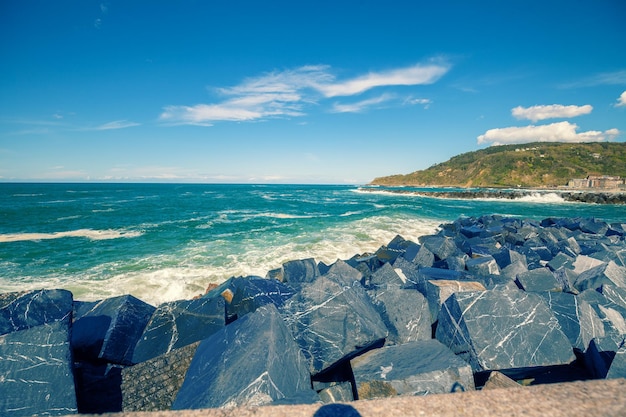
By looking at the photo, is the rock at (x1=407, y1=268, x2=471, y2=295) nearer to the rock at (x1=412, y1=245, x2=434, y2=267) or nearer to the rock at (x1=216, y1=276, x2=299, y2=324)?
the rock at (x1=412, y1=245, x2=434, y2=267)

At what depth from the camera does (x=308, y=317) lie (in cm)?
363

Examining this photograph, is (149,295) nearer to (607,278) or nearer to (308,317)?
(308,317)

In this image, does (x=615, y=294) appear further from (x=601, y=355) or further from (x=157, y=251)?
(x=157, y=251)

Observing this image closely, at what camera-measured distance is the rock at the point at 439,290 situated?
4.47 meters

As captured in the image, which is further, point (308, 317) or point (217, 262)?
point (217, 262)

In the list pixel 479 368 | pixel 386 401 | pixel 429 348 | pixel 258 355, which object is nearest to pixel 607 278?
pixel 479 368

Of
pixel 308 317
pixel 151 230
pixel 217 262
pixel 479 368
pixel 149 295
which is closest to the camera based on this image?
pixel 479 368

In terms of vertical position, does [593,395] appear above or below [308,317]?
above

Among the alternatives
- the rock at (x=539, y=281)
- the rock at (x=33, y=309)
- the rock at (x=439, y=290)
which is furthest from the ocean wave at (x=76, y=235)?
the rock at (x=539, y=281)

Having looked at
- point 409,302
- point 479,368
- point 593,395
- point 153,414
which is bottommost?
point 479,368

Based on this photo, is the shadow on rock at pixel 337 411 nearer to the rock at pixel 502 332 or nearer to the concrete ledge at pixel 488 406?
the concrete ledge at pixel 488 406

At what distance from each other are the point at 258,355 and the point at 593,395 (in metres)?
2.53

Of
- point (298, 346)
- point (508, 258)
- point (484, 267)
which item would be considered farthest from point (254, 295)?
point (508, 258)

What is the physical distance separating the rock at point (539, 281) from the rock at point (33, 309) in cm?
791
